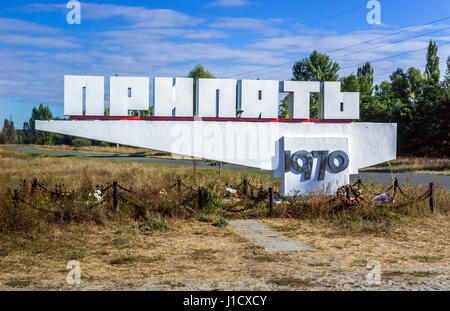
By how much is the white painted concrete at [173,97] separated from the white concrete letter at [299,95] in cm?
258

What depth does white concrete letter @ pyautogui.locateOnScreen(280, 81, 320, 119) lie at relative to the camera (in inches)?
483

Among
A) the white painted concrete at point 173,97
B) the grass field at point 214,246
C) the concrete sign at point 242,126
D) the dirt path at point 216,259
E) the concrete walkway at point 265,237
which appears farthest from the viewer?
the white painted concrete at point 173,97

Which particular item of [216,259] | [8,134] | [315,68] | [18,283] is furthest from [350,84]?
[8,134]

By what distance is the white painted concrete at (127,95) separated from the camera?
1101 cm

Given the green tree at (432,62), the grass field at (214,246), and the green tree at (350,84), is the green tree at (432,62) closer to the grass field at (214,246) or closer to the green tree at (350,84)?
the green tree at (350,84)

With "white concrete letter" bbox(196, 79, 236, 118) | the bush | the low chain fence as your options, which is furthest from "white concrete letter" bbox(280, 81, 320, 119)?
the bush

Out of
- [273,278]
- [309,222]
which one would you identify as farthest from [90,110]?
[273,278]

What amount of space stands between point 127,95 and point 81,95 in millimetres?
1076

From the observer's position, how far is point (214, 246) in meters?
8.41

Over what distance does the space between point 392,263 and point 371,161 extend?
619cm

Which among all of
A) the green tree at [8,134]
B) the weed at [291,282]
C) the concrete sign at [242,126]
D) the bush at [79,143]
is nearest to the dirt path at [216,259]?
the weed at [291,282]

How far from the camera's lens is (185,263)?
7172mm

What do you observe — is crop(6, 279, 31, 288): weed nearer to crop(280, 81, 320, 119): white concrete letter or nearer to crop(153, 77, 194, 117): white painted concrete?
crop(153, 77, 194, 117): white painted concrete

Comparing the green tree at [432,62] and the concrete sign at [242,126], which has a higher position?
the green tree at [432,62]
